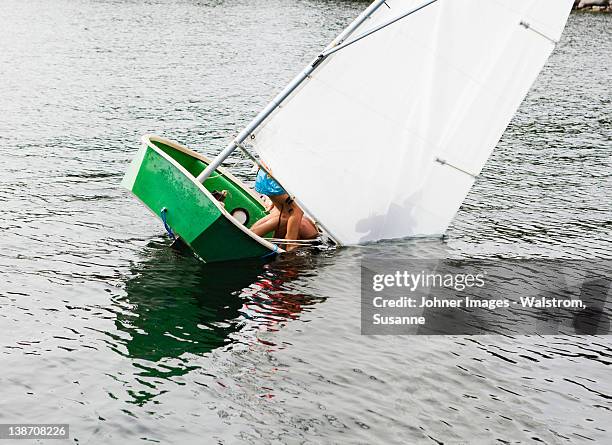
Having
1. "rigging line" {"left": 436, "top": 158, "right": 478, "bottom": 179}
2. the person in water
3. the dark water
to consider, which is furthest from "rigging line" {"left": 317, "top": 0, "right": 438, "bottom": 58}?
the dark water

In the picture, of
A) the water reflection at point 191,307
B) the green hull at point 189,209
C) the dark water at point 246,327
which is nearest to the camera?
the dark water at point 246,327

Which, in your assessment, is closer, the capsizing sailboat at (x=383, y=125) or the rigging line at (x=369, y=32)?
the rigging line at (x=369, y=32)


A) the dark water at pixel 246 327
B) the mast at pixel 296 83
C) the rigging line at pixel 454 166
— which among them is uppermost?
the mast at pixel 296 83

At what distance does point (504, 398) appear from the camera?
14.8 meters

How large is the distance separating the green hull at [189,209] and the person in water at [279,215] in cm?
95

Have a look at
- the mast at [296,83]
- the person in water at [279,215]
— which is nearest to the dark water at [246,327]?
the person in water at [279,215]

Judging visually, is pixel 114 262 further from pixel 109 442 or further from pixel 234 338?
pixel 109 442

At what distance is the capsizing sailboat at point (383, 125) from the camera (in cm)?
1952

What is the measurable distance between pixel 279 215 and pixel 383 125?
3.19 meters

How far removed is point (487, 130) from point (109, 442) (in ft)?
38.9

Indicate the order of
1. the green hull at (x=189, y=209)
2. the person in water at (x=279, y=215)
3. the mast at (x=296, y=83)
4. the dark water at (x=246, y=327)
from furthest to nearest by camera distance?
the person in water at (x=279, y=215) → the mast at (x=296, y=83) → the green hull at (x=189, y=209) → the dark water at (x=246, y=327)

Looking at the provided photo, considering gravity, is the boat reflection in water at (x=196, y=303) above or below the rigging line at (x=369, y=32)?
below

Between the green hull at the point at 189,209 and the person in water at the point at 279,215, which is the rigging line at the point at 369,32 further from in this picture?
the green hull at the point at 189,209

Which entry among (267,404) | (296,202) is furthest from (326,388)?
(296,202)
